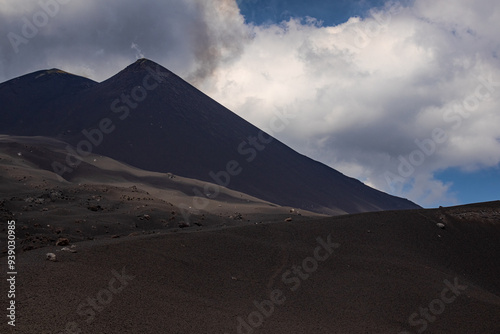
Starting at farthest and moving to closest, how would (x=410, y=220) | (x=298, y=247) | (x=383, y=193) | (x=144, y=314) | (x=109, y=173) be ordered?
(x=383, y=193) < (x=109, y=173) < (x=410, y=220) < (x=298, y=247) < (x=144, y=314)

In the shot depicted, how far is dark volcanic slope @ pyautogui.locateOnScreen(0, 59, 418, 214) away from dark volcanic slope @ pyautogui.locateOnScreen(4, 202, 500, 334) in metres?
39.6

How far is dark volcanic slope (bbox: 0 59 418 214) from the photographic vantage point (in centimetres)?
5656

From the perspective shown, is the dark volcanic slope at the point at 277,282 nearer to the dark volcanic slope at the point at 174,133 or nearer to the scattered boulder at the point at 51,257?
the scattered boulder at the point at 51,257

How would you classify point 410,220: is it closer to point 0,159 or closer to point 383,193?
point 0,159

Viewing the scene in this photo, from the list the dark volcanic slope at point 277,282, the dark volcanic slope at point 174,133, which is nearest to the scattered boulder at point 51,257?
the dark volcanic slope at point 277,282

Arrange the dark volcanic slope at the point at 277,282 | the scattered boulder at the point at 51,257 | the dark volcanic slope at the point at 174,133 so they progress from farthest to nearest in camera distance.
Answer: the dark volcanic slope at the point at 174,133 < the scattered boulder at the point at 51,257 < the dark volcanic slope at the point at 277,282

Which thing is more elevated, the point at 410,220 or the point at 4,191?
the point at 410,220

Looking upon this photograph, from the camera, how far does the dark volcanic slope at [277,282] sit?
684 centimetres

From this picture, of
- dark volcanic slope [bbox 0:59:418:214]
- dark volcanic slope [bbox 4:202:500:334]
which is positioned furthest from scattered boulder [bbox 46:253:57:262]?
dark volcanic slope [bbox 0:59:418:214]

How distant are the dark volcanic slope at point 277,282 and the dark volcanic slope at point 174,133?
39.6 m

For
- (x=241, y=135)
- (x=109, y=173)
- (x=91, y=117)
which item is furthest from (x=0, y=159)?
(x=241, y=135)

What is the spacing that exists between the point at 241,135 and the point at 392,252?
5976cm

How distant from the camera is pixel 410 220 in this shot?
47.4 feet

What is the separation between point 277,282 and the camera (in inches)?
382
